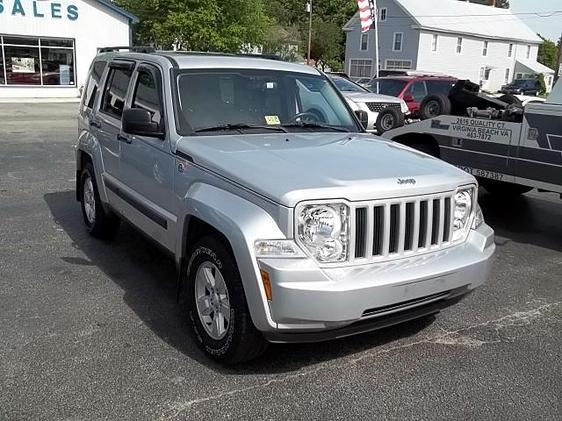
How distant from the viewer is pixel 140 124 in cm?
419

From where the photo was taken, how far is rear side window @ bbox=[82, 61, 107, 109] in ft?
19.8

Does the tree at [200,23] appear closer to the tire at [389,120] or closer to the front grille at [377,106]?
the front grille at [377,106]

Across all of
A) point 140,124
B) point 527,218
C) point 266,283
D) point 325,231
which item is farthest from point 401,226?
point 527,218

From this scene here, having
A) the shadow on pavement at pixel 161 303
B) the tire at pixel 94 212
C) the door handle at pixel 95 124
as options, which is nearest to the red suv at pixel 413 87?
the tire at pixel 94 212

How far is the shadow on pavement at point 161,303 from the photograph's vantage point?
3727 mm

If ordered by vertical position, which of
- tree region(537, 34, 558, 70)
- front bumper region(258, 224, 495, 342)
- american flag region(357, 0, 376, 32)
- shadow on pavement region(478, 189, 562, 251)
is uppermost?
tree region(537, 34, 558, 70)

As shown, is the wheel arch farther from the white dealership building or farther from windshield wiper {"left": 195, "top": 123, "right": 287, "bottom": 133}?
the white dealership building

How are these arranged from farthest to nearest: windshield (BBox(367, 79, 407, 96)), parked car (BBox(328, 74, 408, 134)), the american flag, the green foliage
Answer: the green foliage
the american flag
windshield (BBox(367, 79, 407, 96))
parked car (BBox(328, 74, 408, 134))

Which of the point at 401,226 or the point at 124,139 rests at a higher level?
the point at 124,139

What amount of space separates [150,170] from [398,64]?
4640 centimetres

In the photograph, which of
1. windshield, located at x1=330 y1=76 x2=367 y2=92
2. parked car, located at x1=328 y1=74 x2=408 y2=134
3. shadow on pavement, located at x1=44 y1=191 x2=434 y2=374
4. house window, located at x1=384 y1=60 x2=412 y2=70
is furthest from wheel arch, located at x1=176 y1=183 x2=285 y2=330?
house window, located at x1=384 y1=60 x2=412 y2=70

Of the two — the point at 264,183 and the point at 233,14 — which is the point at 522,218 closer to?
the point at 264,183

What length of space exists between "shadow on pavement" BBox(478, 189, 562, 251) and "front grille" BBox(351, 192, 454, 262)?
3416 mm

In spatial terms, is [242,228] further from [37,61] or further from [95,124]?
[37,61]
